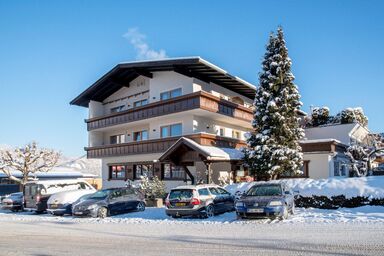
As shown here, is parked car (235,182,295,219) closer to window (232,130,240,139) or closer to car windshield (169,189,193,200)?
car windshield (169,189,193,200)

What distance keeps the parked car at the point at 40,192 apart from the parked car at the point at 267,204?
42.4 feet

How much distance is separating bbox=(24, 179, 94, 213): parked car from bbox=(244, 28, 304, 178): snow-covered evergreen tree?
472 inches

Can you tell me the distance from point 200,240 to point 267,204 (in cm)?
442

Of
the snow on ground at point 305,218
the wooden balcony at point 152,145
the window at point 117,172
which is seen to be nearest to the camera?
the snow on ground at point 305,218

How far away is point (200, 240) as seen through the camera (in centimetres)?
1084

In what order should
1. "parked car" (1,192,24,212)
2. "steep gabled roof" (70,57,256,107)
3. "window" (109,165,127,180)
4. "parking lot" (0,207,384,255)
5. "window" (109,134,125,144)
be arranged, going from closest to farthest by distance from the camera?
1. "parking lot" (0,207,384,255)
2. "parked car" (1,192,24,212)
3. "steep gabled roof" (70,57,256,107)
4. "window" (109,165,127,180)
5. "window" (109,134,125,144)

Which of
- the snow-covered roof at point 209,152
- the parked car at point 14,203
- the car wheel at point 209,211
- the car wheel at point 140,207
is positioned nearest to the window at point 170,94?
the snow-covered roof at point 209,152

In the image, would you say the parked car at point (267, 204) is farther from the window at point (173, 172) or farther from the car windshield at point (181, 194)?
the window at point (173, 172)

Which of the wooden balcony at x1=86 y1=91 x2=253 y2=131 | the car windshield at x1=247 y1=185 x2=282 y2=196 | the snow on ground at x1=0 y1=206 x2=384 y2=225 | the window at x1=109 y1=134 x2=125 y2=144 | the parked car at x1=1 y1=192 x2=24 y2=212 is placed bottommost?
the parked car at x1=1 y1=192 x2=24 y2=212

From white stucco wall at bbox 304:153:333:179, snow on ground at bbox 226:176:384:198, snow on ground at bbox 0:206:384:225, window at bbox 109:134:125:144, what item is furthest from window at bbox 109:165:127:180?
snow on ground at bbox 226:176:384:198

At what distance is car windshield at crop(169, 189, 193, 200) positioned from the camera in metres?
16.6

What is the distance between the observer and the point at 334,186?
18266mm

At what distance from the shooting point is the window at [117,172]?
35.5m

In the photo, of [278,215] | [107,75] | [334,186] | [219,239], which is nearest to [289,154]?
[334,186]
